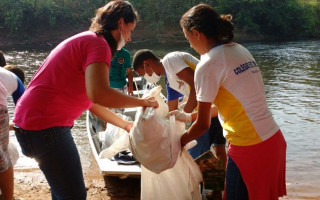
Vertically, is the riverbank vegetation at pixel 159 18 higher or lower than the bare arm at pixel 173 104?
lower

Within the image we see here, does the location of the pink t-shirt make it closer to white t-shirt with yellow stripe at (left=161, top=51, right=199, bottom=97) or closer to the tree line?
white t-shirt with yellow stripe at (left=161, top=51, right=199, bottom=97)

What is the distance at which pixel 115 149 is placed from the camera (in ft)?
9.16

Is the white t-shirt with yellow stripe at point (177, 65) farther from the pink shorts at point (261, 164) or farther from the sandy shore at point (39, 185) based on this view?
the sandy shore at point (39, 185)

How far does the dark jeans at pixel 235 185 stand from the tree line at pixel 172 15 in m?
26.5

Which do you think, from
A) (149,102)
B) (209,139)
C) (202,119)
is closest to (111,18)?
(149,102)

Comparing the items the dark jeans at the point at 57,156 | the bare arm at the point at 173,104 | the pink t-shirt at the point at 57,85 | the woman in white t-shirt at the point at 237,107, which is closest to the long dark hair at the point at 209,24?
the woman in white t-shirt at the point at 237,107

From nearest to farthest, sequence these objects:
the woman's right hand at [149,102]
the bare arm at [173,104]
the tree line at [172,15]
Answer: the woman's right hand at [149,102]
the bare arm at [173,104]
the tree line at [172,15]

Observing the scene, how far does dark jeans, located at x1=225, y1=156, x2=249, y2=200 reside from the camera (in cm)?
199

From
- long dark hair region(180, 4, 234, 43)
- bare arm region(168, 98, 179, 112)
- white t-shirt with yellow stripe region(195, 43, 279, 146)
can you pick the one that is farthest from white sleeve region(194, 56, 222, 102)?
bare arm region(168, 98, 179, 112)

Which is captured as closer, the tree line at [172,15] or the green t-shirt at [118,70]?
the green t-shirt at [118,70]

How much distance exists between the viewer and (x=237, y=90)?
1.88 meters

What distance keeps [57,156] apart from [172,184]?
97cm

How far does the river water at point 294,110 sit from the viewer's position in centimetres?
506

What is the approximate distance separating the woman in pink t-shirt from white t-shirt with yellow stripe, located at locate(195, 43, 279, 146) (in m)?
0.48
